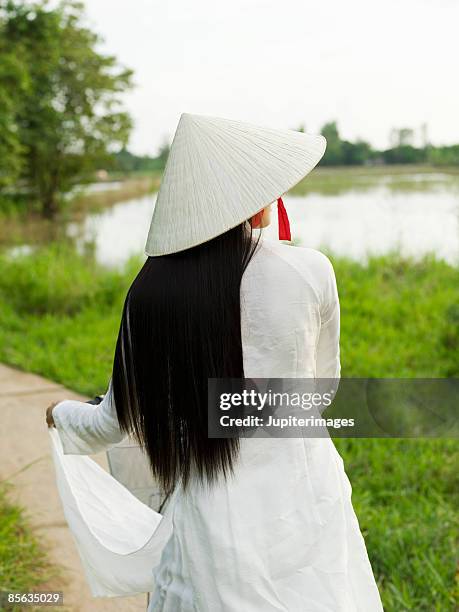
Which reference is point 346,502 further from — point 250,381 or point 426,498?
point 426,498

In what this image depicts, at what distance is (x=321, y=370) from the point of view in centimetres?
133

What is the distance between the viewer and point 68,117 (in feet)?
60.1

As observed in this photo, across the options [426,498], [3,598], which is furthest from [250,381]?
[426,498]

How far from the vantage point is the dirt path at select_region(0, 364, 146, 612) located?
2.14 m

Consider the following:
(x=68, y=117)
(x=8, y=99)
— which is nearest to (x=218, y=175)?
(x=8, y=99)

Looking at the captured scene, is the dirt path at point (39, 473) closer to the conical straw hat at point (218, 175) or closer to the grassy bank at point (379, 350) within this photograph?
the grassy bank at point (379, 350)

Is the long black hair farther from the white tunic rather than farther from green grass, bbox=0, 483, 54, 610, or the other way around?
green grass, bbox=0, 483, 54, 610

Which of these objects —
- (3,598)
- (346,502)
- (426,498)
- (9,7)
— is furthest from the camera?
(9,7)

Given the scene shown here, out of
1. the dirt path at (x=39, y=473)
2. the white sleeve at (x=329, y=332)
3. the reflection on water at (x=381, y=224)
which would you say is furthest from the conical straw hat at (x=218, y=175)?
the reflection on water at (x=381, y=224)

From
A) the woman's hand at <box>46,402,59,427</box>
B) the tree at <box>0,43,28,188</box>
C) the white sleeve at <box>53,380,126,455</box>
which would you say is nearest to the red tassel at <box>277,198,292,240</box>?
the white sleeve at <box>53,380,126,455</box>

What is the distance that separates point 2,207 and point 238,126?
16.9 metres

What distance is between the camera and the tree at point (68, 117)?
1733 centimetres

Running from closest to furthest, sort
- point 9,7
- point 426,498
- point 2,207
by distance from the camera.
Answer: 1. point 426,498
2. point 9,7
3. point 2,207

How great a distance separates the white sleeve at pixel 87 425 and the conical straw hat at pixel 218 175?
1.09 ft
